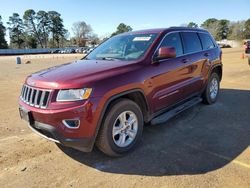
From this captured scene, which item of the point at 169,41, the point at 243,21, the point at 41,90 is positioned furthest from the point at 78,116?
the point at 243,21

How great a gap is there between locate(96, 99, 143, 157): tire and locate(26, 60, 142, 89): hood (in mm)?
466

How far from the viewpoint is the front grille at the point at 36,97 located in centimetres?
335

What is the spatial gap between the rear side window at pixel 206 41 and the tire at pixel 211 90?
720 millimetres

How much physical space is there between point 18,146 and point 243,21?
102882mm

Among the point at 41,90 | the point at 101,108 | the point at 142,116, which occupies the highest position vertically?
the point at 41,90

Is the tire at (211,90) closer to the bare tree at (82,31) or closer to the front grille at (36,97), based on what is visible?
the front grille at (36,97)

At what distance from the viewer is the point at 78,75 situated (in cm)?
350

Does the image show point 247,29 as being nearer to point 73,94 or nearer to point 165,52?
point 165,52

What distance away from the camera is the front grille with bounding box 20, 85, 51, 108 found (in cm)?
335

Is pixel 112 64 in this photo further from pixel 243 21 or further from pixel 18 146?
pixel 243 21

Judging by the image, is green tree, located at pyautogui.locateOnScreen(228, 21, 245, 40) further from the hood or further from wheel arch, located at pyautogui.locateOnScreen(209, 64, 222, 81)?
the hood

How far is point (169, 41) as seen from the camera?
475 centimetres

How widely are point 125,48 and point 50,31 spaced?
115 metres

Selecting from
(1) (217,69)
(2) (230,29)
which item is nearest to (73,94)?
(1) (217,69)
